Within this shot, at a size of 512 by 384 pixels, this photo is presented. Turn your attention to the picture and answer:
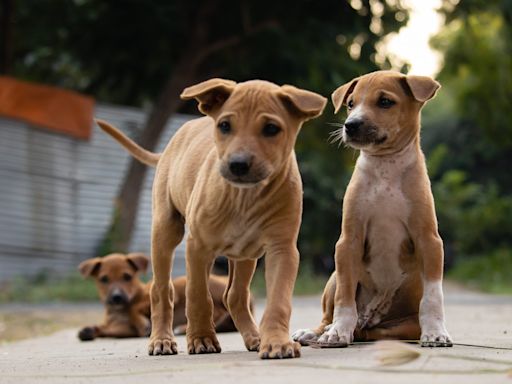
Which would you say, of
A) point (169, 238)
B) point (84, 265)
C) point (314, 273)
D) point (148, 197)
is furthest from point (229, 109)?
point (314, 273)

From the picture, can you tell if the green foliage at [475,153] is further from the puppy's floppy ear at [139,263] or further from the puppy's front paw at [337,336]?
the puppy's front paw at [337,336]

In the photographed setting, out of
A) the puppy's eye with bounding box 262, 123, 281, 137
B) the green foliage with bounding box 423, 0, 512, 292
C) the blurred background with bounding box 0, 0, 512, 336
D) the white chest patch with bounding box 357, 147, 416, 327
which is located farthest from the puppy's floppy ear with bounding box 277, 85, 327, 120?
the green foliage with bounding box 423, 0, 512, 292

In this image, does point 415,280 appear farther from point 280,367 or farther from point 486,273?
point 486,273

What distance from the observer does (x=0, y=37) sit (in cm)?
1884

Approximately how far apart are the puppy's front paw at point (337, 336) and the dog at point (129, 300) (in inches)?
141

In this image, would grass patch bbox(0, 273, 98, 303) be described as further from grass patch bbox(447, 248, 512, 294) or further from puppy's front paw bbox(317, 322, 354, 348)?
puppy's front paw bbox(317, 322, 354, 348)

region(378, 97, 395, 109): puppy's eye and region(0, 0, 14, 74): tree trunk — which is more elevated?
region(0, 0, 14, 74): tree trunk

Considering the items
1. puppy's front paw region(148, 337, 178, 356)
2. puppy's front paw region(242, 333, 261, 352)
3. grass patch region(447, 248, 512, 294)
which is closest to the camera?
puppy's front paw region(242, 333, 261, 352)

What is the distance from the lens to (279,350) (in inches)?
200

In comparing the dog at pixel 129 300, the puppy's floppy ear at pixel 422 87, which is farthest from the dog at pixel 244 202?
the dog at pixel 129 300

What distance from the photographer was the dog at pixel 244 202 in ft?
17.3

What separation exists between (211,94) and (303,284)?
46.1 feet

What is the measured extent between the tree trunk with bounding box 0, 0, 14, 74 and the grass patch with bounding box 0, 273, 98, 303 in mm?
4385

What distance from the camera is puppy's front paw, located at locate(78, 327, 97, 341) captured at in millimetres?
9516
